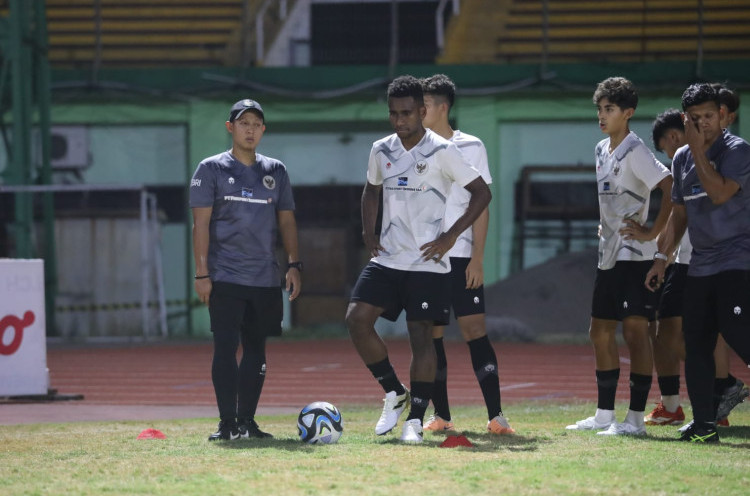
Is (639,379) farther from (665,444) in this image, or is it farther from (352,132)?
(352,132)

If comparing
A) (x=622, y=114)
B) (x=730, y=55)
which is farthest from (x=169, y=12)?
(x=622, y=114)

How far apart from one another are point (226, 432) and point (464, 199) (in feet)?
6.56

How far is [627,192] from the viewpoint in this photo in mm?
7414

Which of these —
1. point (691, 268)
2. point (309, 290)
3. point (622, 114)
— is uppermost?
point (622, 114)

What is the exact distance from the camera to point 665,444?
6.69 meters

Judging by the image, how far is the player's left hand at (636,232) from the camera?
7.29 metres

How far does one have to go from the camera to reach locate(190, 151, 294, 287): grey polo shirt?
7.08m

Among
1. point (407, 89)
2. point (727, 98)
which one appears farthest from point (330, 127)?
point (727, 98)

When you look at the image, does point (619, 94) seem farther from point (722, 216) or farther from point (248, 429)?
point (248, 429)

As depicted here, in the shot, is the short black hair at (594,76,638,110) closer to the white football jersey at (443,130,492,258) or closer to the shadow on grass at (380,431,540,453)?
the white football jersey at (443,130,492,258)

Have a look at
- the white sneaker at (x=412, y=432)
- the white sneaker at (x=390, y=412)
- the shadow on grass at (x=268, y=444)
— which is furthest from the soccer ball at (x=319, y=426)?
the white sneaker at (x=412, y=432)

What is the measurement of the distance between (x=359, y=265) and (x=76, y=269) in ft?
15.9

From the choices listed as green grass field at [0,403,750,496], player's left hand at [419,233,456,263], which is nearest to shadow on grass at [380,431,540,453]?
green grass field at [0,403,750,496]

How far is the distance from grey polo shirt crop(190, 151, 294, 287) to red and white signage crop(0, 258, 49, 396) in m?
4.02
